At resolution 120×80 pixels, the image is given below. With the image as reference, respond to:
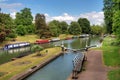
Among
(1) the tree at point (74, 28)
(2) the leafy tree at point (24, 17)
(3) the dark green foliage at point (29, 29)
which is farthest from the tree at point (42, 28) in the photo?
(1) the tree at point (74, 28)

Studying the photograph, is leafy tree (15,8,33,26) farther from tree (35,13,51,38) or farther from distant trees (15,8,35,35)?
tree (35,13,51,38)

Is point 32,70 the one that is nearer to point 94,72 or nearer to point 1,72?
point 1,72

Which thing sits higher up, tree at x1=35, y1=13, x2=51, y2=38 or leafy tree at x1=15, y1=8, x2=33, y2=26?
leafy tree at x1=15, y1=8, x2=33, y2=26

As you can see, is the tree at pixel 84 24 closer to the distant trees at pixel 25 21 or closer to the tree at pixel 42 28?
the distant trees at pixel 25 21

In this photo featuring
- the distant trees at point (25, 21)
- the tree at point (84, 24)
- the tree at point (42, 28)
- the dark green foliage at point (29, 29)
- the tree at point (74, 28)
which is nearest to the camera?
the tree at point (42, 28)

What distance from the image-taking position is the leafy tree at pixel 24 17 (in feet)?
347

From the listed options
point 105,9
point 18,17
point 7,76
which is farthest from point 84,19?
point 7,76

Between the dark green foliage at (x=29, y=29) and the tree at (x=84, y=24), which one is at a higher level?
the tree at (x=84, y=24)

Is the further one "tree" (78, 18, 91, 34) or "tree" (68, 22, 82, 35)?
"tree" (78, 18, 91, 34)

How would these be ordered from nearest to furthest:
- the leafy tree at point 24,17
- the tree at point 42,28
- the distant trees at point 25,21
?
the tree at point 42,28 < the distant trees at point 25,21 < the leafy tree at point 24,17

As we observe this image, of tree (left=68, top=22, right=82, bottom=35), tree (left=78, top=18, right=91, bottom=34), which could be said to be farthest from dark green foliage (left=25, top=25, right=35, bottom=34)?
tree (left=78, top=18, right=91, bottom=34)

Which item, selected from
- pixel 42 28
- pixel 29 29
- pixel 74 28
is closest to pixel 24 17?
pixel 29 29

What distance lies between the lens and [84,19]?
527ft

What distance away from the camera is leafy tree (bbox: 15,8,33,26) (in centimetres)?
10588
